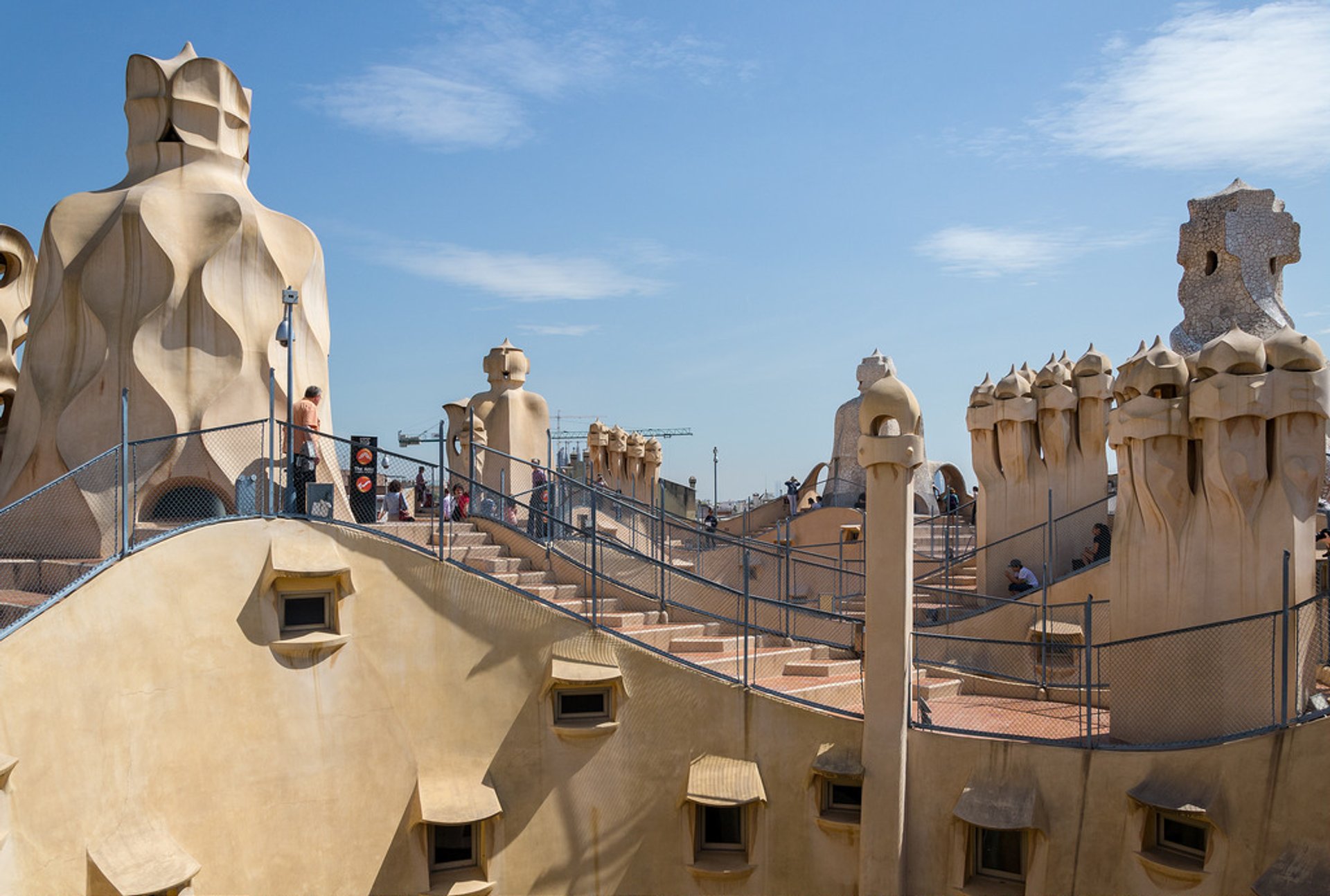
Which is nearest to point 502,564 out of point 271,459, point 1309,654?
point 271,459

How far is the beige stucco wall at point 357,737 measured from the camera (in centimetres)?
960

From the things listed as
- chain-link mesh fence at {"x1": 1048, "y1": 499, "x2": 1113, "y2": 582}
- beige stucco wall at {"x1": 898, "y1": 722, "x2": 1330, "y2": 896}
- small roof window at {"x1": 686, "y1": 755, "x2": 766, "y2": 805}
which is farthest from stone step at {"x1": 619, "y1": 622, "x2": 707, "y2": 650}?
chain-link mesh fence at {"x1": 1048, "y1": 499, "x2": 1113, "y2": 582}

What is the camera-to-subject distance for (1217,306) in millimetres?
24797

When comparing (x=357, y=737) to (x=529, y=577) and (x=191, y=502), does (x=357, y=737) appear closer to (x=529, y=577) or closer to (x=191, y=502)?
(x=529, y=577)

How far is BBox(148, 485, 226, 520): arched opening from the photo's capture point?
13000 mm

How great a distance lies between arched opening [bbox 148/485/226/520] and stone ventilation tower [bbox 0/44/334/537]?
93mm

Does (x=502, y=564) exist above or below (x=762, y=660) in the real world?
above

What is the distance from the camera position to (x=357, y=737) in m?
11.3

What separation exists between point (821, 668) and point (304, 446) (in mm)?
6795

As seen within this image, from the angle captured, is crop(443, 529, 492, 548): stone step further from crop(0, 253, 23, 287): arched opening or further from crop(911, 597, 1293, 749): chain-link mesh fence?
crop(0, 253, 23, 287): arched opening

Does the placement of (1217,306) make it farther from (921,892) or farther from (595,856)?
(595,856)

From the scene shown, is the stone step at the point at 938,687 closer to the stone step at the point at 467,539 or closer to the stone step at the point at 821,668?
the stone step at the point at 821,668

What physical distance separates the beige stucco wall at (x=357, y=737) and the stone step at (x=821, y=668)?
1.67 metres

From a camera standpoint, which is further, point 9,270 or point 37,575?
point 9,270
